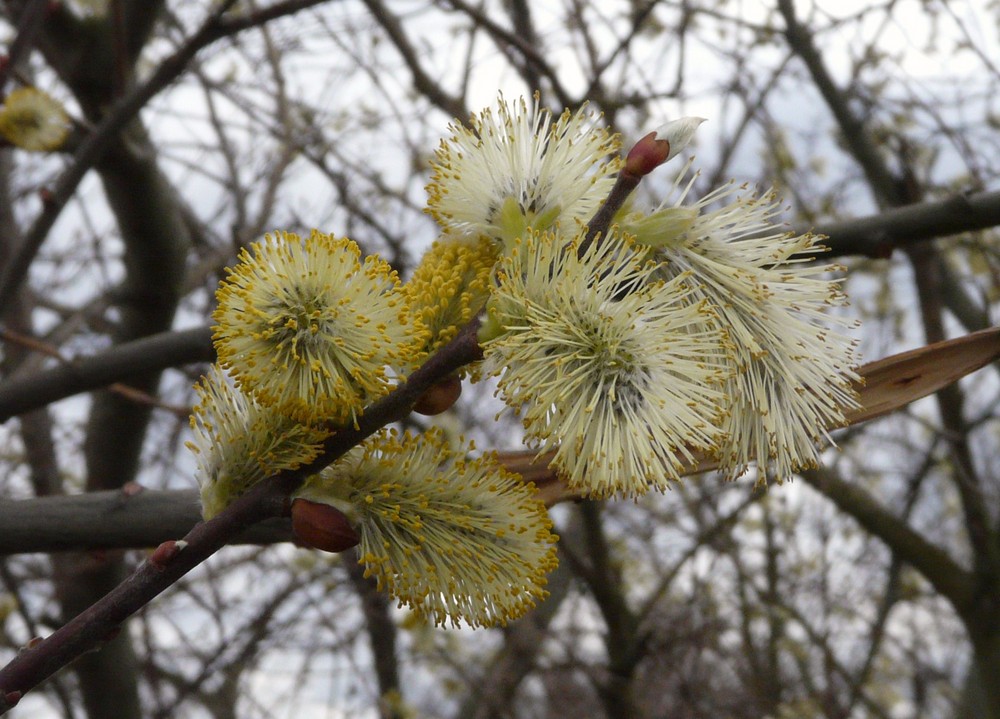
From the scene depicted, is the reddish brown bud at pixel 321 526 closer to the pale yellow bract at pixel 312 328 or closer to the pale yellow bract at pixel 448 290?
the pale yellow bract at pixel 312 328

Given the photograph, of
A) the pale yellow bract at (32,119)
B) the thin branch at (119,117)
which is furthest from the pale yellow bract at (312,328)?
the pale yellow bract at (32,119)

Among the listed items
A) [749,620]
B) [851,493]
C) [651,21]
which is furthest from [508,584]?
[749,620]

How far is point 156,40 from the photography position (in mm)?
4473

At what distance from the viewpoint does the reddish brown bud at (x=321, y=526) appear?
Result: 1.10 metres

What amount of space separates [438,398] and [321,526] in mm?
216

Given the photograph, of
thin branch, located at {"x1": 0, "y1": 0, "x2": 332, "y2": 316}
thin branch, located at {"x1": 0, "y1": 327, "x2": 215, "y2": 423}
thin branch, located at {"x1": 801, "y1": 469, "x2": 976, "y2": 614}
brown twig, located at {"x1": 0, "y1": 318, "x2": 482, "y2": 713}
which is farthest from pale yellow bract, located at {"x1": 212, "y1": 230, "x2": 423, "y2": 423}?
thin branch, located at {"x1": 801, "y1": 469, "x2": 976, "y2": 614}

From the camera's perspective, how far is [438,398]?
1.18 metres

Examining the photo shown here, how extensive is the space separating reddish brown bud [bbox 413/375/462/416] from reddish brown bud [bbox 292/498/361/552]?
0.55ft

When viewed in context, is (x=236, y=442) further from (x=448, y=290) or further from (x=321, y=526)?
(x=448, y=290)

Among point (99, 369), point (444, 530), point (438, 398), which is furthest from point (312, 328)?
point (99, 369)

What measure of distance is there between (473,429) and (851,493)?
1.83m

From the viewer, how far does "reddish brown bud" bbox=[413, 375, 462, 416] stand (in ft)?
3.86

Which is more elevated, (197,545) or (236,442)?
(236,442)

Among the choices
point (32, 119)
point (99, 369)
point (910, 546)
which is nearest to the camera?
point (99, 369)
